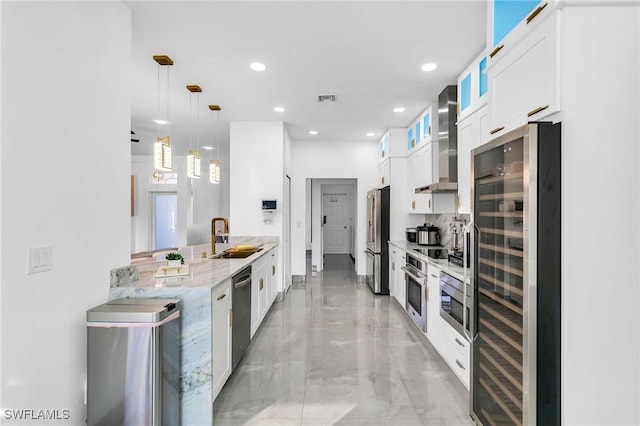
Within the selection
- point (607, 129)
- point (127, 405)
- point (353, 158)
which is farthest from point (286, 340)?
point (353, 158)

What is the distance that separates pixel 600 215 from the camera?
4.63ft

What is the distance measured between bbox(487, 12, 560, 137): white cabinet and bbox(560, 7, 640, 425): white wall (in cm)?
5

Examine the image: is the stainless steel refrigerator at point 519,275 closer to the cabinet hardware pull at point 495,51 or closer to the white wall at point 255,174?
the cabinet hardware pull at point 495,51

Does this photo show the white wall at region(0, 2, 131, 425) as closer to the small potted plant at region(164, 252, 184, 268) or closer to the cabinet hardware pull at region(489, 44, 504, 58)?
the small potted plant at region(164, 252, 184, 268)

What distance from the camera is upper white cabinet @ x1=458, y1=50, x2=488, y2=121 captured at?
2.81 meters

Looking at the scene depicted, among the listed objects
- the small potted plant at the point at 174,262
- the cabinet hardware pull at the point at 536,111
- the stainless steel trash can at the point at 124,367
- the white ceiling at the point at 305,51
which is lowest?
the stainless steel trash can at the point at 124,367

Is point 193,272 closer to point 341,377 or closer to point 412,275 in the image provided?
point 341,377

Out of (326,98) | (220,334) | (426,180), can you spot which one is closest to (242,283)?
(220,334)

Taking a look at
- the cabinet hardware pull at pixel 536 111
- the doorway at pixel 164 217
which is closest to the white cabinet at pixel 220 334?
the cabinet hardware pull at pixel 536 111

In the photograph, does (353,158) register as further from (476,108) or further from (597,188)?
(597,188)

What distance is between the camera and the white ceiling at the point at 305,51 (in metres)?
2.33

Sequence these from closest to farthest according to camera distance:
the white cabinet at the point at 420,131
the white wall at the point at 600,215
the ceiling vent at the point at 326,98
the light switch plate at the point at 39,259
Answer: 1. the white wall at the point at 600,215
2. the light switch plate at the point at 39,259
3. the ceiling vent at the point at 326,98
4. the white cabinet at the point at 420,131

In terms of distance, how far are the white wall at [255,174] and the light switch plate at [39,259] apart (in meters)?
3.64

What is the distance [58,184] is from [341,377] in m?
2.35
